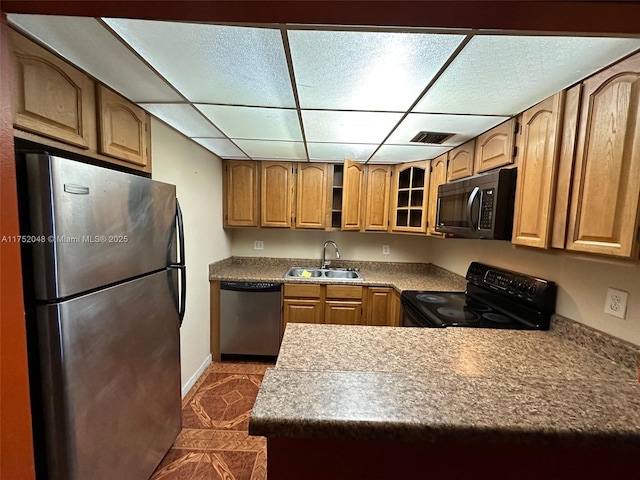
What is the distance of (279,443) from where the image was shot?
737mm

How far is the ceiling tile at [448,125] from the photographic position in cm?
157

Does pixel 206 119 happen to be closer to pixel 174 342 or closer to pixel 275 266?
pixel 174 342

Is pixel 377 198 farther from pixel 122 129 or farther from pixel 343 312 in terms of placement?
pixel 122 129

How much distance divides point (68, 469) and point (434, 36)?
2.11 m

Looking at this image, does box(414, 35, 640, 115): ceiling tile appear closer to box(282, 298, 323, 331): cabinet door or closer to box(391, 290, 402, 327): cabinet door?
box(391, 290, 402, 327): cabinet door

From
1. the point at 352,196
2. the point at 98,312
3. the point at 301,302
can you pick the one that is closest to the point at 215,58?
the point at 98,312

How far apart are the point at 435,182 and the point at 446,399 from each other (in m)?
2.18

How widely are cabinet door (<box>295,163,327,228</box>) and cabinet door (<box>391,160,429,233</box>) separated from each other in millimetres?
829

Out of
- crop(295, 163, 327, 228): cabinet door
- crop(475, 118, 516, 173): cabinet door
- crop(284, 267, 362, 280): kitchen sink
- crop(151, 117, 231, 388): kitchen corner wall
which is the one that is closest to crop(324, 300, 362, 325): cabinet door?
crop(284, 267, 362, 280): kitchen sink

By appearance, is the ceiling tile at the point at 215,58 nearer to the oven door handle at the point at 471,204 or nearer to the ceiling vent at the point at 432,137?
the ceiling vent at the point at 432,137

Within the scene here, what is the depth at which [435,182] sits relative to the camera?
8.15 ft

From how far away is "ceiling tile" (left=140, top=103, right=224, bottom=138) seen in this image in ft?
5.10

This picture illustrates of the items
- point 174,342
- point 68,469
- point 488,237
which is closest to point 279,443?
point 68,469

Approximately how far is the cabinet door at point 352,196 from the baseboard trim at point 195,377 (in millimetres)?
2015
